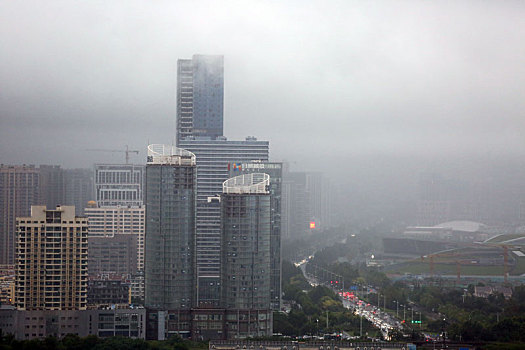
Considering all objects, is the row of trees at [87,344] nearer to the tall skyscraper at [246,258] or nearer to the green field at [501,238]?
the tall skyscraper at [246,258]

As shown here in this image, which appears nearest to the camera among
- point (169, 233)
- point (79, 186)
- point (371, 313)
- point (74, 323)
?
point (74, 323)

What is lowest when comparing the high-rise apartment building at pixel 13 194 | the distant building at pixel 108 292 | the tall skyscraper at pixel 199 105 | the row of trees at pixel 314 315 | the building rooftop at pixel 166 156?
the row of trees at pixel 314 315

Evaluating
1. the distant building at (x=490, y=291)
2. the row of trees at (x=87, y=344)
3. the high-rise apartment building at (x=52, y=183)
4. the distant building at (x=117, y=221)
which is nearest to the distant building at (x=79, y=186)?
the high-rise apartment building at (x=52, y=183)

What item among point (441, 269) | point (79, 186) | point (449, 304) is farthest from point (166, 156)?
point (441, 269)

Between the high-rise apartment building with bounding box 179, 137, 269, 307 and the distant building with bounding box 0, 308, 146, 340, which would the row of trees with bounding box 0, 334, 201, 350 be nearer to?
the distant building with bounding box 0, 308, 146, 340

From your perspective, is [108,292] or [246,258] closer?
[246,258]

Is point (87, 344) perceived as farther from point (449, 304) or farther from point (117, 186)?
point (117, 186)

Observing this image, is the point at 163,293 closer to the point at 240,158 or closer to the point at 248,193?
the point at 248,193
